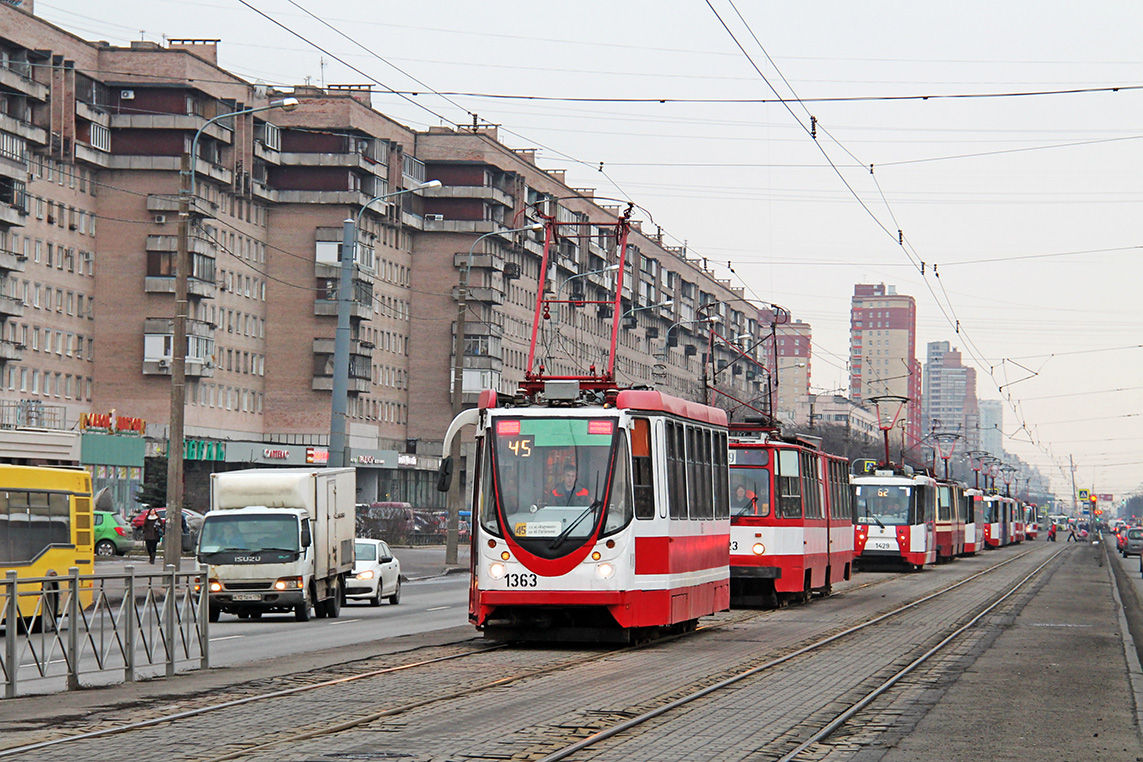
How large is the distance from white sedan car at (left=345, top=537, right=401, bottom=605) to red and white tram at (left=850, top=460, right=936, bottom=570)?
17.2 metres

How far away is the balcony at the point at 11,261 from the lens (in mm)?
72312

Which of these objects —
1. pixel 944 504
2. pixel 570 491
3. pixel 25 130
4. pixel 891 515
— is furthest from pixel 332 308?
pixel 570 491

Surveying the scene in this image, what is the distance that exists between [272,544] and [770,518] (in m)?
8.17

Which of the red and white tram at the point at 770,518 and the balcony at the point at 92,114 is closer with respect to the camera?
the red and white tram at the point at 770,518

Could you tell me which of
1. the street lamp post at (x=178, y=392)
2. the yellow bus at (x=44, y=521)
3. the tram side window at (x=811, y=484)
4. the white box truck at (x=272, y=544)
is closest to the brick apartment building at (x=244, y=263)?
the tram side window at (x=811, y=484)

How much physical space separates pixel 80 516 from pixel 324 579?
14.7 feet

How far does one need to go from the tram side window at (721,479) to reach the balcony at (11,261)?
183 feet

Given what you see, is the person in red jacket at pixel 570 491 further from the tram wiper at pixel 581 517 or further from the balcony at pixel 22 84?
the balcony at pixel 22 84

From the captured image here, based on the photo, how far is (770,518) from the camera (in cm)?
2777

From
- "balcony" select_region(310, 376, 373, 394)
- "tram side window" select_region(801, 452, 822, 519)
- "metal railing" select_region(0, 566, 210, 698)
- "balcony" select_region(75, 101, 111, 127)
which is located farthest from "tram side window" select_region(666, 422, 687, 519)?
"balcony" select_region(310, 376, 373, 394)

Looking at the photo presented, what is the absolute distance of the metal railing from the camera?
46.8 feet

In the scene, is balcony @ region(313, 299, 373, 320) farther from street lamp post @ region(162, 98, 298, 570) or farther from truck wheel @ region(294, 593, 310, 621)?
truck wheel @ region(294, 593, 310, 621)

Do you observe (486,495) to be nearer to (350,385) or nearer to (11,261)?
(11,261)

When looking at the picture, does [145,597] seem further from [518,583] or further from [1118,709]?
[1118,709]
